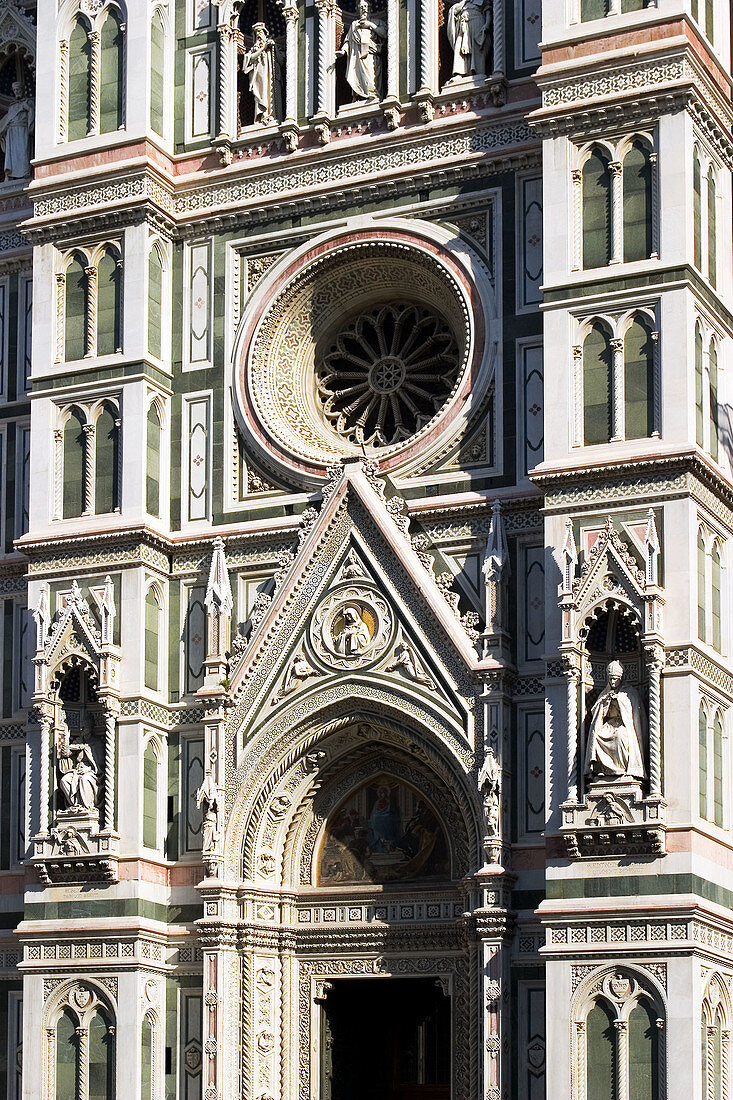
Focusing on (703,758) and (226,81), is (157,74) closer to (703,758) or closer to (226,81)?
(226,81)

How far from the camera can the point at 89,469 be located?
29.4 meters

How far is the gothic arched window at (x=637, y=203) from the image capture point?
2633cm

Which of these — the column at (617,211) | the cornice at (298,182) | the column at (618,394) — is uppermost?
the cornice at (298,182)

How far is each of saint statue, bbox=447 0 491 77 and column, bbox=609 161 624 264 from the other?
2.79 m

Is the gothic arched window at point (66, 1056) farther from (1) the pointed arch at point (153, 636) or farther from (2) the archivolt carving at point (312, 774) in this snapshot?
(1) the pointed arch at point (153, 636)

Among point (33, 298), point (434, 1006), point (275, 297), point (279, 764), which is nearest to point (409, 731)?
point (279, 764)

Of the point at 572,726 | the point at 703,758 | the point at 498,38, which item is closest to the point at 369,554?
the point at 572,726

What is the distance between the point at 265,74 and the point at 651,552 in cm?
912

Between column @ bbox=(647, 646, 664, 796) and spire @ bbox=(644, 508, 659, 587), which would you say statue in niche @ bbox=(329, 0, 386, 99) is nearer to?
spire @ bbox=(644, 508, 659, 587)

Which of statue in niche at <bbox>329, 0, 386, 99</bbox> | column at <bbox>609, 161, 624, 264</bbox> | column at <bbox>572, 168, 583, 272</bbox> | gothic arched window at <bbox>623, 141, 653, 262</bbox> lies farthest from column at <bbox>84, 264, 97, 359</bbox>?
gothic arched window at <bbox>623, 141, 653, 262</bbox>

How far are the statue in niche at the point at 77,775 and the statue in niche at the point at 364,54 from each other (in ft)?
29.3

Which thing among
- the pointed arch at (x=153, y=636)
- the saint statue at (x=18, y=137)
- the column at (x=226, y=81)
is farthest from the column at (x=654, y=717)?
the saint statue at (x=18, y=137)

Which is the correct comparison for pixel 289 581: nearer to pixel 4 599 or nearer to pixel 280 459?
pixel 280 459

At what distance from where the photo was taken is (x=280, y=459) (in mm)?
28859
